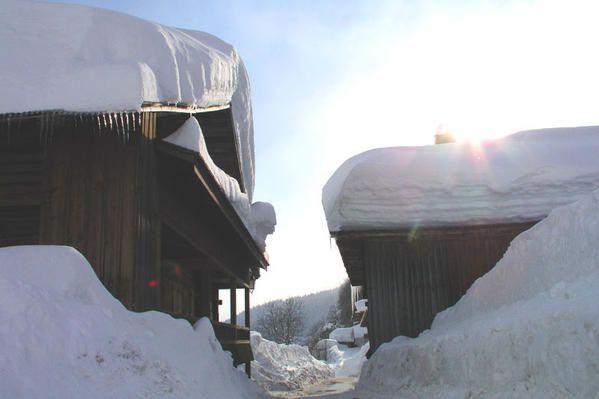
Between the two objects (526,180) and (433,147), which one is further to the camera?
(433,147)

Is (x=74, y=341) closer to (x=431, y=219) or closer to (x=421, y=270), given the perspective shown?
(x=431, y=219)

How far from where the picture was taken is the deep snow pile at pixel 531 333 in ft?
15.4

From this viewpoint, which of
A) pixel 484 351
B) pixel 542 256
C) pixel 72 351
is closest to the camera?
pixel 72 351

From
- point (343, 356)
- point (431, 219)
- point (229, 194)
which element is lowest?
point (343, 356)

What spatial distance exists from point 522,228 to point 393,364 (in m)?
4.14

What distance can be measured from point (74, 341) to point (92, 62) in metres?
4.15

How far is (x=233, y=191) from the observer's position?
1105 centimetres

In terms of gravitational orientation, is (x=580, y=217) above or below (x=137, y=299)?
above

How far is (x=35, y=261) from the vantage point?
5.11 metres

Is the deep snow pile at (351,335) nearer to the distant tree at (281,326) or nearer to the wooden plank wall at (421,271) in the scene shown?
the distant tree at (281,326)

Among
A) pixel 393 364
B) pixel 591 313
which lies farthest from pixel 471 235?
pixel 591 313

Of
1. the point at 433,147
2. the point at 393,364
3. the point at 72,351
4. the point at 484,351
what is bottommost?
the point at 393,364

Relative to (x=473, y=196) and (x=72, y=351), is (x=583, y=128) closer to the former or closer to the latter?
(x=473, y=196)

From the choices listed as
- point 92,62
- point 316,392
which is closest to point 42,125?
point 92,62
